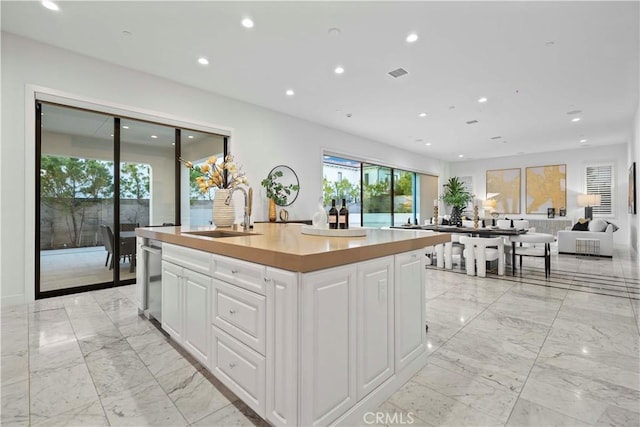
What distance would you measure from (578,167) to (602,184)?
78 centimetres

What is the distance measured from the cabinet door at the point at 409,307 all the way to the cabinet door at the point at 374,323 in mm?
74

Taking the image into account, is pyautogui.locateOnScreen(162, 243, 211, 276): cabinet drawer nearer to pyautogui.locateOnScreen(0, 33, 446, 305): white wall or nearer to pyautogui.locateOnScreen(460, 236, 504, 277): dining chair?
pyautogui.locateOnScreen(0, 33, 446, 305): white wall

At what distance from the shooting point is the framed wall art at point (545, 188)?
9453 mm

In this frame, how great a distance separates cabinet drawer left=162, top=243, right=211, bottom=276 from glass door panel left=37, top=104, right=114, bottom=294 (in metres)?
2.44

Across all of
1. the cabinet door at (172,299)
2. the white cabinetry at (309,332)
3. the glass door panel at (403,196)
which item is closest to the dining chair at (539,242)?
the white cabinetry at (309,332)

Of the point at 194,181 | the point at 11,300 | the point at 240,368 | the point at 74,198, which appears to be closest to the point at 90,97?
the point at 74,198

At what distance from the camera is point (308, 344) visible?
4.02ft

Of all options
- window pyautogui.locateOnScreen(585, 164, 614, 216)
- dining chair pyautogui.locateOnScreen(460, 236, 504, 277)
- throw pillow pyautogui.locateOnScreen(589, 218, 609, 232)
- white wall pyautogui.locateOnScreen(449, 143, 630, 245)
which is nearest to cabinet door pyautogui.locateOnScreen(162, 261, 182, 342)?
dining chair pyautogui.locateOnScreen(460, 236, 504, 277)

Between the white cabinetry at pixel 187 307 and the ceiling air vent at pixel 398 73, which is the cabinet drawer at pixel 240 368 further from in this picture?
the ceiling air vent at pixel 398 73

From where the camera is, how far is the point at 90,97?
147 inches

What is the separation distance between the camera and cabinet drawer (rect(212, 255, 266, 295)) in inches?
54.6

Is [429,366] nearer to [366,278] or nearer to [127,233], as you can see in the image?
[366,278]

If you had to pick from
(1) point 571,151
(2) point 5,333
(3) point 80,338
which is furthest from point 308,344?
(1) point 571,151

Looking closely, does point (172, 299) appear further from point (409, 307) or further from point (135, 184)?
point (135, 184)
